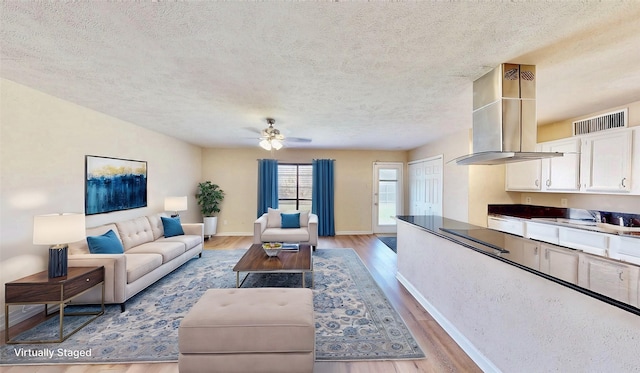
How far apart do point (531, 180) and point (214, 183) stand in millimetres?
6769

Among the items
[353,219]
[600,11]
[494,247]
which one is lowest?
[353,219]

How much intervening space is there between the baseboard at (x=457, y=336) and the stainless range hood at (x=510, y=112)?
5.23ft

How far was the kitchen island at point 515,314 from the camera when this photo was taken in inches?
42.2

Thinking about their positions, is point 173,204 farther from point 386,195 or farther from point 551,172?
point 551,172

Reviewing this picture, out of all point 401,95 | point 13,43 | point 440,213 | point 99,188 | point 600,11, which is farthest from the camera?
point 440,213

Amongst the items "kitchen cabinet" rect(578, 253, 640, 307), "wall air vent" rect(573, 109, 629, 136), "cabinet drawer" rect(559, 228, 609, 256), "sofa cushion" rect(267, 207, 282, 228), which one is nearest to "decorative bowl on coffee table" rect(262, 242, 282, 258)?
"sofa cushion" rect(267, 207, 282, 228)

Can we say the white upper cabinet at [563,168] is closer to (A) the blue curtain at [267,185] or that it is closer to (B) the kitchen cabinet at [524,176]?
(B) the kitchen cabinet at [524,176]

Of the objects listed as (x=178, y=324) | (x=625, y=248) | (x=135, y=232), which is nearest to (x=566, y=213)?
(x=625, y=248)

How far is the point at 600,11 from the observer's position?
1.34 meters

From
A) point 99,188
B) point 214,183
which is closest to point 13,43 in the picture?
point 99,188

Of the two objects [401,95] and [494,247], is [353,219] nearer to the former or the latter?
[401,95]

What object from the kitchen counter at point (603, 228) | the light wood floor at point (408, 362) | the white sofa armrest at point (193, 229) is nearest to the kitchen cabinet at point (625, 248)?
the kitchen counter at point (603, 228)

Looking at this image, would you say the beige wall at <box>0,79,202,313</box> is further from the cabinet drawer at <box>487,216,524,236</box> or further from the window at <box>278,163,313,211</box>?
the cabinet drawer at <box>487,216,524,236</box>

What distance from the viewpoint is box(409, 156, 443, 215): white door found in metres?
5.13
